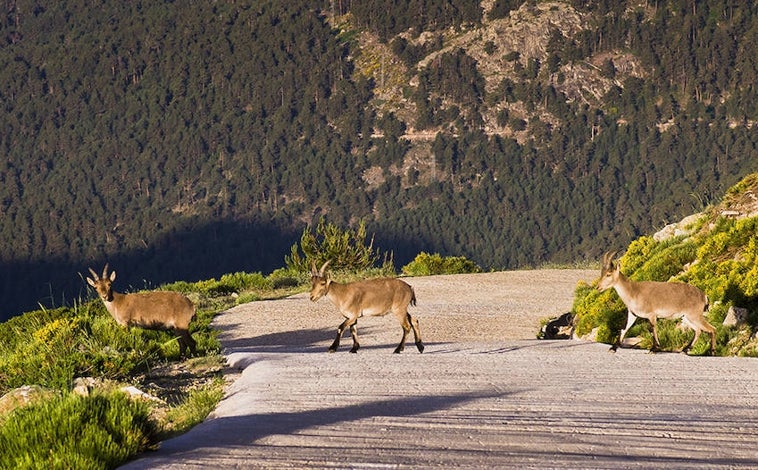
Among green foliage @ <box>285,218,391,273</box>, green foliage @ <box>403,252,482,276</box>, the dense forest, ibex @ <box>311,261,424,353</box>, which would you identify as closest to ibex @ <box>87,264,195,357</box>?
ibex @ <box>311,261,424,353</box>

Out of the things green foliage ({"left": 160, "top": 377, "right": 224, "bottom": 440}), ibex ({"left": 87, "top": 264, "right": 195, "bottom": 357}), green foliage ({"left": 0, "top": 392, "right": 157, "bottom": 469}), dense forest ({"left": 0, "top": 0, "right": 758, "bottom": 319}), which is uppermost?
green foliage ({"left": 0, "top": 392, "right": 157, "bottom": 469})

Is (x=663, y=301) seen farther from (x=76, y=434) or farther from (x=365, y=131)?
(x=365, y=131)

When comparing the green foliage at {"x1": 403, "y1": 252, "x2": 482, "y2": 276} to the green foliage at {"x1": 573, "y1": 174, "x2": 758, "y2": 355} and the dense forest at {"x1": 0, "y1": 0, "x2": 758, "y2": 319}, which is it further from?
the dense forest at {"x1": 0, "y1": 0, "x2": 758, "y2": 319}

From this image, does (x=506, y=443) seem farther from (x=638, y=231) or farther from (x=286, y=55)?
(x=286, y=55)

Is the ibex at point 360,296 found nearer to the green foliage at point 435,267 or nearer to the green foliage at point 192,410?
the green foliage at point 192,410

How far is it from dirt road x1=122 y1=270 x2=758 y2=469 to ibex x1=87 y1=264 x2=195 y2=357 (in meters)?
1.11

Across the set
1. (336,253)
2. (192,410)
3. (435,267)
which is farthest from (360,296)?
(435,267)

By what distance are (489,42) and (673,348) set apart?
488 ft

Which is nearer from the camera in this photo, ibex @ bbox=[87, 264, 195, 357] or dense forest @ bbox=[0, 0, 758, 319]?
ibex @ bbox=[87, 264, 195, 357]

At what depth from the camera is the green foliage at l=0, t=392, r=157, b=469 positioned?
22.4 ft

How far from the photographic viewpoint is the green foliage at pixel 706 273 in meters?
14.8

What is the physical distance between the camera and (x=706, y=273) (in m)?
16.2

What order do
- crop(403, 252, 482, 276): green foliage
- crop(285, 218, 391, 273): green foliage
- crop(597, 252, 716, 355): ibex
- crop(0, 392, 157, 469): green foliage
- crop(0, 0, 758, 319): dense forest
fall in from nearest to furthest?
crop(0, 392, 157, 469): green foliage
crop(597, 252, 716, 355): ibex
crop(285, 218, 391, 273): green foliage
crop(403, 252, 482, 276): green foliage
crop(0, 0, 758, 319): dense forest

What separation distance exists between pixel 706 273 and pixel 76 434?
1105 centimetres
